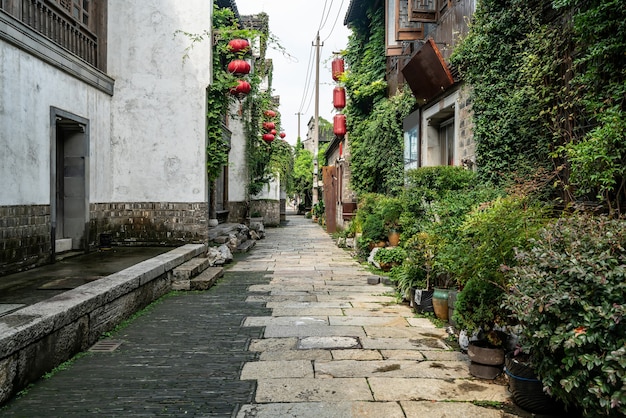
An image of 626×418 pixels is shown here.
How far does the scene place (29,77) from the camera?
653cm

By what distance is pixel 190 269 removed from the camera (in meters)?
7.63

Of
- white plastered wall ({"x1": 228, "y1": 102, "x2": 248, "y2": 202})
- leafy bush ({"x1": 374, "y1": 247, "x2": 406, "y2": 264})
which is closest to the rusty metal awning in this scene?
leafy bush ({"x1": 374, "y1": 247, "x2": 406, "y2": 264})

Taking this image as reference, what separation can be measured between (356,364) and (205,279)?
4.02 m

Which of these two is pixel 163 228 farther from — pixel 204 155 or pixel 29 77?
pixel 29 77

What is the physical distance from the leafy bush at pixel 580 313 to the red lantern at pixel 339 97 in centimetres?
1224

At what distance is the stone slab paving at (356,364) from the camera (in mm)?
3281

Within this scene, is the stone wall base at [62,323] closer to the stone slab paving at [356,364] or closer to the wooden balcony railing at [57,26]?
the stone slab paving at [356,364]

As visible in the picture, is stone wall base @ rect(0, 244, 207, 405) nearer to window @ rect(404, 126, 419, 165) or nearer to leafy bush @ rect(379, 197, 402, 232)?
leafy bush @ rect(379, 197, 402, 232)

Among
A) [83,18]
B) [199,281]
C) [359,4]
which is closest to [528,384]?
[199,281]

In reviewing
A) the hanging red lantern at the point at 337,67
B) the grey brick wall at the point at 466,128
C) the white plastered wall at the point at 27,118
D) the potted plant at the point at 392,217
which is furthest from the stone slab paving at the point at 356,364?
the hanging red lantern at the point at 337,67

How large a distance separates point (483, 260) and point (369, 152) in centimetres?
940

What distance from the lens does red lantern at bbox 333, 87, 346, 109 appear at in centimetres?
1488

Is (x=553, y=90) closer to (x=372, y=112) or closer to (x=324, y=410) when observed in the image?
(x=324, y=410)

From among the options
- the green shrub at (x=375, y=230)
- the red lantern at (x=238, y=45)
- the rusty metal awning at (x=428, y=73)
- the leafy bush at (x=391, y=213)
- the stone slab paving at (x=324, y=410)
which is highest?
the red lantern at (x=238, y=45)
